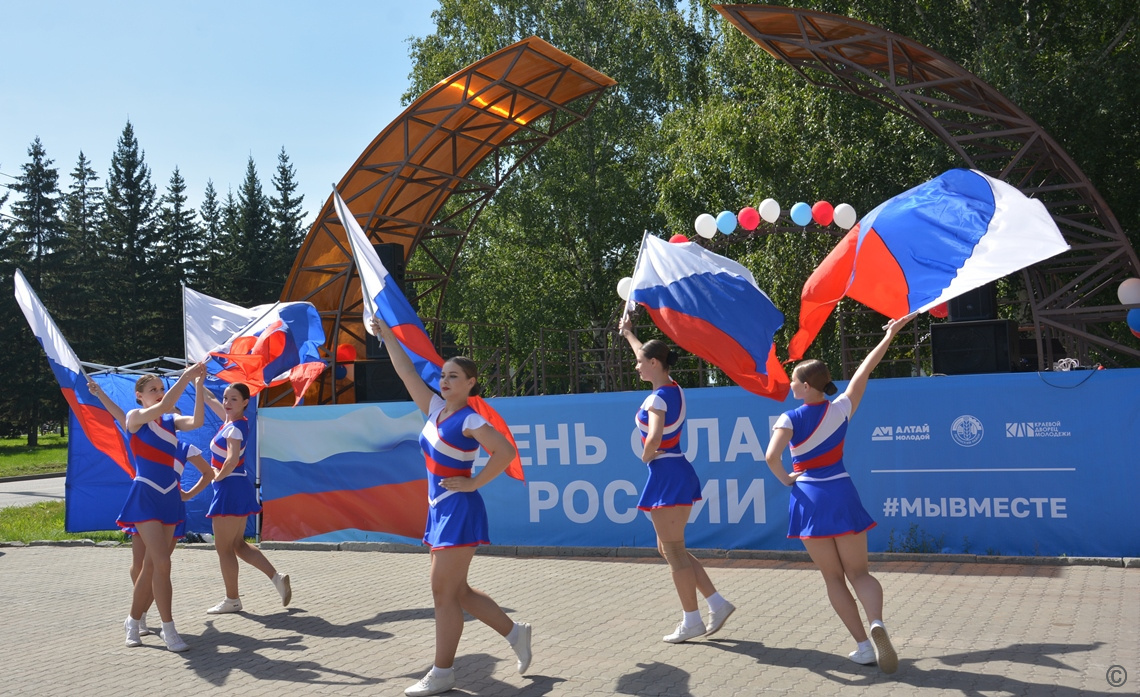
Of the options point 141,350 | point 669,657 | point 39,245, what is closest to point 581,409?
point 669,657

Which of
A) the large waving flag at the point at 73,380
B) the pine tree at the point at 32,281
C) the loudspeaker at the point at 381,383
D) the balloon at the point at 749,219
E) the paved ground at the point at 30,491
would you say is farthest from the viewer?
the pine tree at the point at 32,281

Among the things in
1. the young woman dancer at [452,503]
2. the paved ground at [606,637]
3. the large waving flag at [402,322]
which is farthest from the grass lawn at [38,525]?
the young woman dancer at [452,503]

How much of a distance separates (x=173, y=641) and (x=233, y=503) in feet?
4.59

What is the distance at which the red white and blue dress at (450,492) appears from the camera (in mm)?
5219

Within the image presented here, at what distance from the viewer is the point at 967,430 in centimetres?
874

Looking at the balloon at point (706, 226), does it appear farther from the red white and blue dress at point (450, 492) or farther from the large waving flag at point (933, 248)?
the red white and blue dress at point (450, 492)

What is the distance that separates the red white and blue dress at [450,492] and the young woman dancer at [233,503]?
3.25 metres

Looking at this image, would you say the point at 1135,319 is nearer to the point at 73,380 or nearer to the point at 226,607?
the point at 226,607

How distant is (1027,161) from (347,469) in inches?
545

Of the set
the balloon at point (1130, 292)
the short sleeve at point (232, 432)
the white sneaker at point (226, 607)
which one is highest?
the balloon at point (1130, 292)

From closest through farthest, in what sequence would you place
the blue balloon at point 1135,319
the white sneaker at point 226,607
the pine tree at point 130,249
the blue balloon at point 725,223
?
the white sneaker at point 226,607 < the blue balloon at point 1135,319 < the blue balloon at point 725,223 < the pine tree at point 130,249

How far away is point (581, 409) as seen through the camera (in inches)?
407

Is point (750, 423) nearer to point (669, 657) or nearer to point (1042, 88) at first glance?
point (669, 657)

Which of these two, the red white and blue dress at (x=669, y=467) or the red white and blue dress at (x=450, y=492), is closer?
the red white and blue dress at (x=450, y=492)
